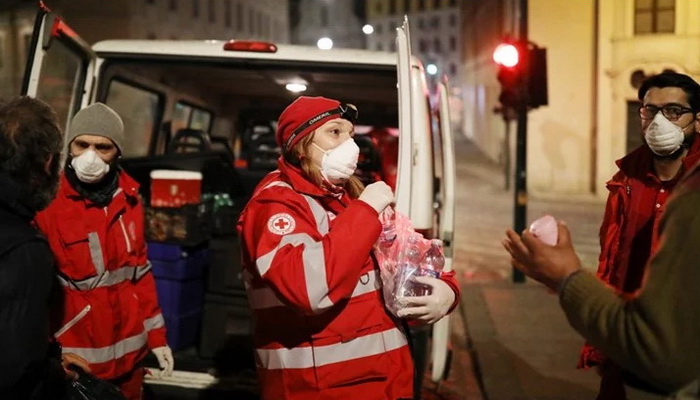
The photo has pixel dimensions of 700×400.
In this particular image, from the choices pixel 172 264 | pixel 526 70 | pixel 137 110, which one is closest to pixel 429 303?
pixel 172 264

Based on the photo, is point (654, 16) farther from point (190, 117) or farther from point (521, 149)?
point (190, 117)

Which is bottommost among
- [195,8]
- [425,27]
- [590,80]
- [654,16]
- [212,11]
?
[590,80]

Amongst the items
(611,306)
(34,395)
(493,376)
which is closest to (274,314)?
(34,395)

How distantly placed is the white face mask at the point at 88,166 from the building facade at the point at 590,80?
16544 mm

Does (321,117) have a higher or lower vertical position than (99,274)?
higher

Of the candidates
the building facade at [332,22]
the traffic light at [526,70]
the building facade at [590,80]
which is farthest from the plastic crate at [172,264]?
the building facade at [332,22]

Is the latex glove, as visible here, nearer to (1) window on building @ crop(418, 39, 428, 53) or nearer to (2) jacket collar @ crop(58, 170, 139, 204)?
(2) jacket collar @ crop(58, 170, 139, 204)

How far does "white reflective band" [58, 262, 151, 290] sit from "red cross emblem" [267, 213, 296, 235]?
116 cm

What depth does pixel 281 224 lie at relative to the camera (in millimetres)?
2188

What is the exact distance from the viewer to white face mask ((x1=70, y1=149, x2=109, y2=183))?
10.3 ft

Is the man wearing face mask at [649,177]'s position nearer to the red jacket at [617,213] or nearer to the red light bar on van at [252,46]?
the red jacket at [617,213]

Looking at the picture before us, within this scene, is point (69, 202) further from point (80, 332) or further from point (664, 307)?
point (664, 307)

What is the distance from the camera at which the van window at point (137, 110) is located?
543 centimetres

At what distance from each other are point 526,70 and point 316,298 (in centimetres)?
769
